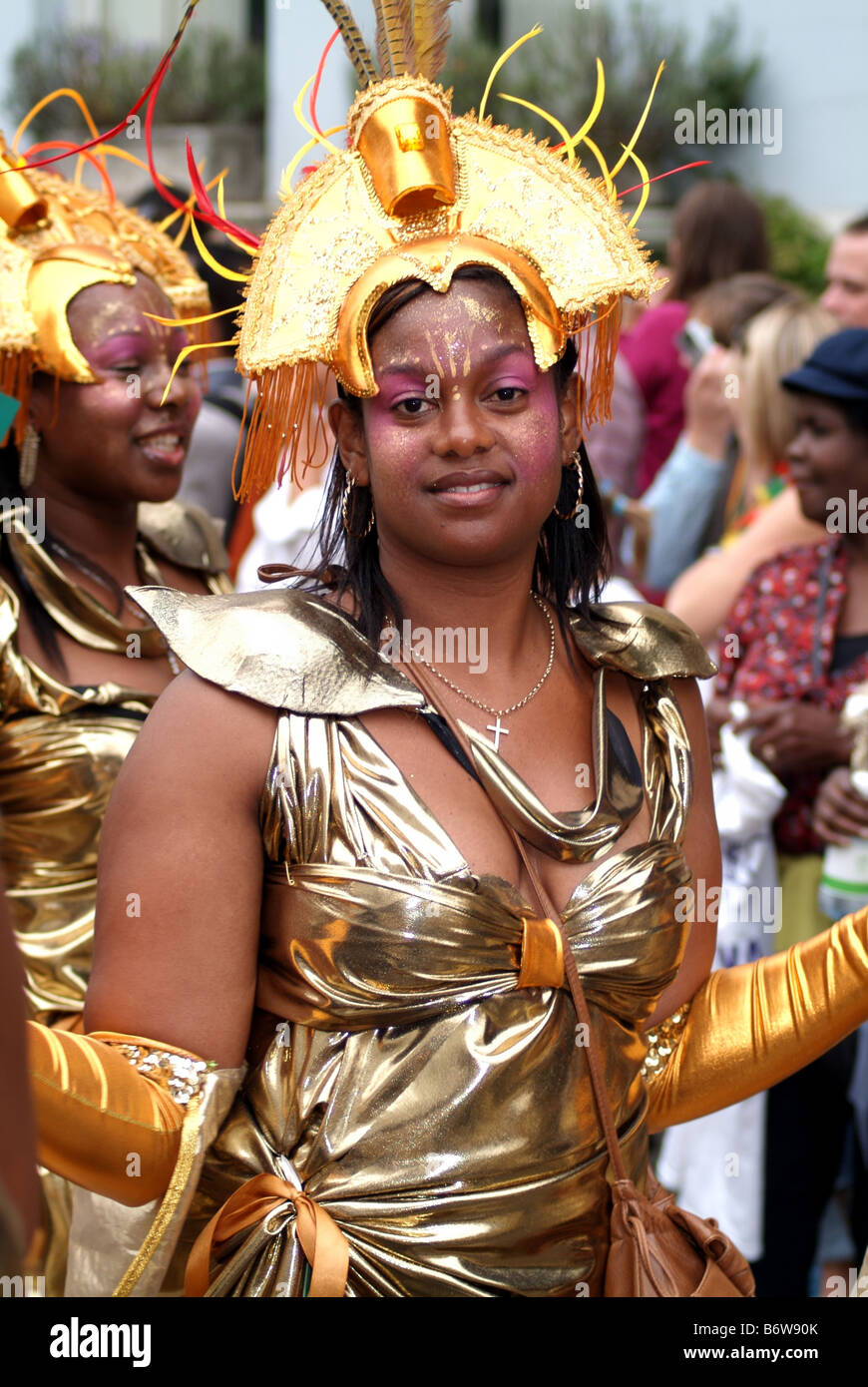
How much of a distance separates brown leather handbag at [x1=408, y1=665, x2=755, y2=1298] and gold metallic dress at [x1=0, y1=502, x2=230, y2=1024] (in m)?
0.86

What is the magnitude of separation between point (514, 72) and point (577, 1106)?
14.1 m

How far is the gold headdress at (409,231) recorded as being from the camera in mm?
1785

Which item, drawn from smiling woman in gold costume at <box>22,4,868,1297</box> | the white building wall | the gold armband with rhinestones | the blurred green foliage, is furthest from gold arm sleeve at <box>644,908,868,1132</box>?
the white building wall

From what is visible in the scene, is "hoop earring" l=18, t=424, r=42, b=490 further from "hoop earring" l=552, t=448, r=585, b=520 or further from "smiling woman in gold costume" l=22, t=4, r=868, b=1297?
"hoop earring" l=552, t=448, r=585, b=520

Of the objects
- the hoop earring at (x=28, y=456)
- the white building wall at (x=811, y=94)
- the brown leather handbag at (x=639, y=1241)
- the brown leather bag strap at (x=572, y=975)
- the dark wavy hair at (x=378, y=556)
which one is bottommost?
the brown leather handbag at (x=639, y=1241)

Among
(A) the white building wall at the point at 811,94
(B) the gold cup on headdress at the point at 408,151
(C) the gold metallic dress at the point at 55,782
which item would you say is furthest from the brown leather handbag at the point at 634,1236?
(A) the white building wall at the point at 811,94

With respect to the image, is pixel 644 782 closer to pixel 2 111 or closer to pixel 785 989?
pixel 785 989

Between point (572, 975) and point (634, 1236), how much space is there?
0.31 metres

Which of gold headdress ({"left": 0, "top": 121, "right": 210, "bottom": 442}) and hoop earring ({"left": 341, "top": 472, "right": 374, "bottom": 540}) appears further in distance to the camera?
gold headdress ({"left": 0, "top": 121, "right": 210, "bottom": 442})

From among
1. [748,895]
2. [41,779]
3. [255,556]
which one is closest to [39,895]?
[41,779]

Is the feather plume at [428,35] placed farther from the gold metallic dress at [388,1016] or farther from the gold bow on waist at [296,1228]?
the gold bow on waist at [296,1228]

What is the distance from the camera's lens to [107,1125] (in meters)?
1.68

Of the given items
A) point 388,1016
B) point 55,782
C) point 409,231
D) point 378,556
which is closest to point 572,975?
point 388,1016

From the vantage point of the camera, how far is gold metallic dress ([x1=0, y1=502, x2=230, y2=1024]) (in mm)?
2539
